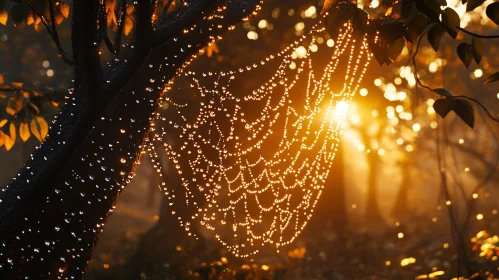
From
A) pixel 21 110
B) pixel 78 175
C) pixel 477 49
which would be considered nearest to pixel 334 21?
pixel 477 49

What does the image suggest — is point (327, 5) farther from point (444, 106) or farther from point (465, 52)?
point (444, 106)

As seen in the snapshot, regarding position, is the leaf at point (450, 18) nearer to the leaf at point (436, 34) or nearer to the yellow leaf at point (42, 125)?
the leaf at point (436, 34)

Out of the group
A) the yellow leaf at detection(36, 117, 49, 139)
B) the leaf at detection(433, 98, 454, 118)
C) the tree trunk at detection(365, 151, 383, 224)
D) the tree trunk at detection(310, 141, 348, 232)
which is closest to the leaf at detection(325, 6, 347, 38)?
the leaf at detection(433, 98, 454, 118)

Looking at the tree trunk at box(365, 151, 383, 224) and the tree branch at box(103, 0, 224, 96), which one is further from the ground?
the tree trunk at box(365, 151, 383, 224)

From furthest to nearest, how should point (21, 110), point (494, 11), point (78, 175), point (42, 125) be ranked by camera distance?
1. point (21, 110)
2. point (42, 125)
3. point (78, 175)
4. point (494, 11)

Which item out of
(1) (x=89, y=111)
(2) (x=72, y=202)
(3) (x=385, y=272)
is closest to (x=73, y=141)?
(1) (x=89, y=111)

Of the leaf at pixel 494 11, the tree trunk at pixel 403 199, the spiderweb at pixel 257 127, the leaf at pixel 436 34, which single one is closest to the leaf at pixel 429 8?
the leaf at pixel 436 34

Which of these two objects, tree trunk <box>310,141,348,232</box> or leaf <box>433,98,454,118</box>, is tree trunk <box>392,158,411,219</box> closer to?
tree trunk <box>310,141,348,232</box>

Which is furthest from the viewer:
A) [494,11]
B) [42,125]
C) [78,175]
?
[42,125]

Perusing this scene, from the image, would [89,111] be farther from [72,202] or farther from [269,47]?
[269,47]
